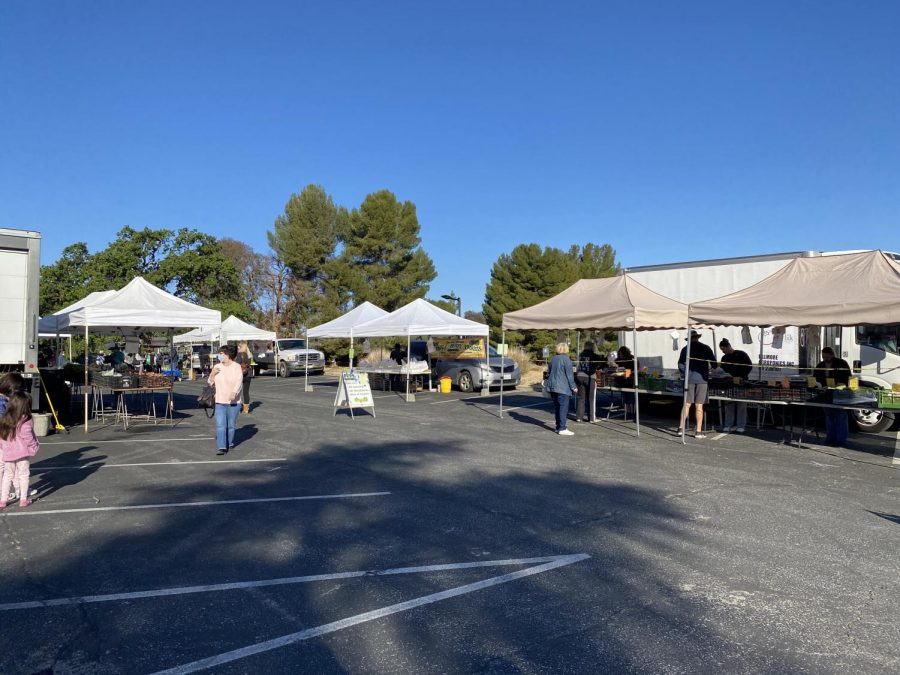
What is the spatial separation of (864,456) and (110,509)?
32.8 ft

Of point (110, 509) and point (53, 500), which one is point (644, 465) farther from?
point (53, 500)

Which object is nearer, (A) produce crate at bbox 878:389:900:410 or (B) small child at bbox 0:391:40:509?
(B) small child at bbox 0:391:40:509

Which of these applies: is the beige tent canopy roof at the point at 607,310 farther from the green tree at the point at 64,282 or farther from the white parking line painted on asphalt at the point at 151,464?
the green tree at the point at 64,282

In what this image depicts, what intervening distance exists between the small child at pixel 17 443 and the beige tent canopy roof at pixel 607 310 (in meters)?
8.96

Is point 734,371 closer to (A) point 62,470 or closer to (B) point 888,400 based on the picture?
(B) point 888,400

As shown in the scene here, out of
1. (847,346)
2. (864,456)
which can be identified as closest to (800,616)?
(864,456)

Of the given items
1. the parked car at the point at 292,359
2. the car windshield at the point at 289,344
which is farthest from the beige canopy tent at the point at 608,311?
the car windshield at the point at 289,344

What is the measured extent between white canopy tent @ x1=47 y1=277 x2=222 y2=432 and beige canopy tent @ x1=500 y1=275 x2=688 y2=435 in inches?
253

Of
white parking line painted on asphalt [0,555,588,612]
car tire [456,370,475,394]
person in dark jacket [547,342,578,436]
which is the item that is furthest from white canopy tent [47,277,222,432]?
car tire [456,370,475,394]

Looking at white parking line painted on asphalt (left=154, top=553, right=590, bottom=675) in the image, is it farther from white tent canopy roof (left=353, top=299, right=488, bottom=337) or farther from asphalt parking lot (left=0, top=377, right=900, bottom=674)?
white tent canopy roof (left=353, top=299, right=488, bottom=337)

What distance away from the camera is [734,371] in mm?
13188

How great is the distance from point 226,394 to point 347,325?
40.9ft

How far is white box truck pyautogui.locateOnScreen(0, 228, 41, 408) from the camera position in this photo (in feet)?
36.1

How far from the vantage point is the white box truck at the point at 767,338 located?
42.2ft
